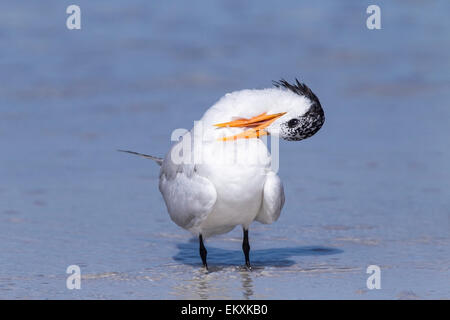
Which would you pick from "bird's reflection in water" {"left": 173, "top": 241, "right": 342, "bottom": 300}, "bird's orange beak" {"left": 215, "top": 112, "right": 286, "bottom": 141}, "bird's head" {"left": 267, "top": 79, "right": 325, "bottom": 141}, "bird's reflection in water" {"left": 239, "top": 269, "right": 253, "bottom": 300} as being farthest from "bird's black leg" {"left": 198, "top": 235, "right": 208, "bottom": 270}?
"bird's head" {"left": 267, "top": 79, "right": 325, "bottom": 141}

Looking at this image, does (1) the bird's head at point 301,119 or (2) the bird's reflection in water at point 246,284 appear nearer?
(2) the bird's reflection in water at point 246,284

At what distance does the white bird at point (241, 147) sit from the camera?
5.12 m

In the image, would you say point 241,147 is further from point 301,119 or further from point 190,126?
point 190,126

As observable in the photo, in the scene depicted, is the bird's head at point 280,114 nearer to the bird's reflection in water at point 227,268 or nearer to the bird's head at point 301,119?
the bird's head at point 301,119

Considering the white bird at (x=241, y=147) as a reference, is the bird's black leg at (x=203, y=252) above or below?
below

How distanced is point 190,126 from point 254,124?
12.8ft

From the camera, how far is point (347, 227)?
251 inches

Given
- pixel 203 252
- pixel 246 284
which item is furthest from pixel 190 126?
pixel 246 284

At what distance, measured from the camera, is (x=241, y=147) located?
5121 mm

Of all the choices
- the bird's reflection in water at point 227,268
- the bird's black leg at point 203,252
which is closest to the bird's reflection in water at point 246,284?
the bird's reflection in water at point 227,268

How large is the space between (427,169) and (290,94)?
2857 millimetres

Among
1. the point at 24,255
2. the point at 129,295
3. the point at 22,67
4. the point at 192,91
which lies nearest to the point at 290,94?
the point at 129,295

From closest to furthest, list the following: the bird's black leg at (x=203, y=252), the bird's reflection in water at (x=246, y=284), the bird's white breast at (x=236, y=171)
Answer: the bird's reflection in water at (x=246, y=284) < the bird's white breast at (x=236, y=171) < the bird's black leg at (x=203, y=252)
